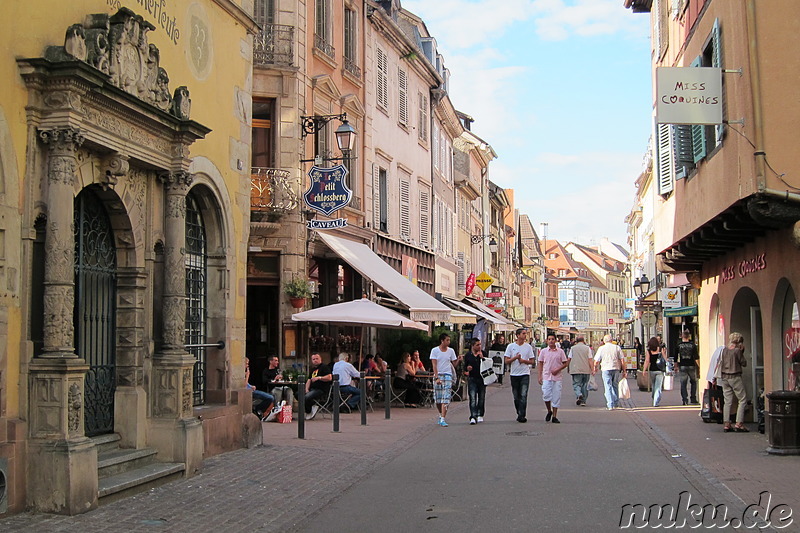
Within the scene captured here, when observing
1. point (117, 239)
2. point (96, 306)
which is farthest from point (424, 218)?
point (96, 306)

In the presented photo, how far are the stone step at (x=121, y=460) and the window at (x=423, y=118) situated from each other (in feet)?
76.3

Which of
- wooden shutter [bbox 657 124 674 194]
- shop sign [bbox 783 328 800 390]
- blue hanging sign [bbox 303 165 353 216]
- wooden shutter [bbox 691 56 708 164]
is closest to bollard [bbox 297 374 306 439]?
blue hanging sign [bbox 303 165 353 216]

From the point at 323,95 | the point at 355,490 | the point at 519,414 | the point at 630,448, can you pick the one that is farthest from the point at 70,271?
the point at 323,95

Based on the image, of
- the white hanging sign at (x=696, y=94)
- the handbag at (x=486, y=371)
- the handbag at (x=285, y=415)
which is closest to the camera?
the white hanging sign at (x=696, y=94)

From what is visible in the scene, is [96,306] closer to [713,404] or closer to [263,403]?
[263,403]

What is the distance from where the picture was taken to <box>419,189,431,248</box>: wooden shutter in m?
32.9

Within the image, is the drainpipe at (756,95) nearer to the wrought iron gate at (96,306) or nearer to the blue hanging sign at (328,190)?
the wrought iron gate at (96,306)

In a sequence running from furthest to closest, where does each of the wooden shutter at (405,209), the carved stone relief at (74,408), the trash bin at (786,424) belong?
the wooden shutter at (405,209) < the trash bin at (786,424) < the carved stone relief at (74,408)

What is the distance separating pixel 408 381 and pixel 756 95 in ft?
38.7

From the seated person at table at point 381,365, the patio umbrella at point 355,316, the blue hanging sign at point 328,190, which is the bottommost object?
the seated person at table at point 381,365

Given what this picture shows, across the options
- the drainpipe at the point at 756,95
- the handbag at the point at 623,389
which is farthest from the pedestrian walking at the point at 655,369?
the drainpipe at the point at 756,95

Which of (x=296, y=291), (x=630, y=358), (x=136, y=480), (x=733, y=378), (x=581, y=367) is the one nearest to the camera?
(x=136, y=480)

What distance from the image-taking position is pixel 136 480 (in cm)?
962

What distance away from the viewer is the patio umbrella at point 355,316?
1916cm
